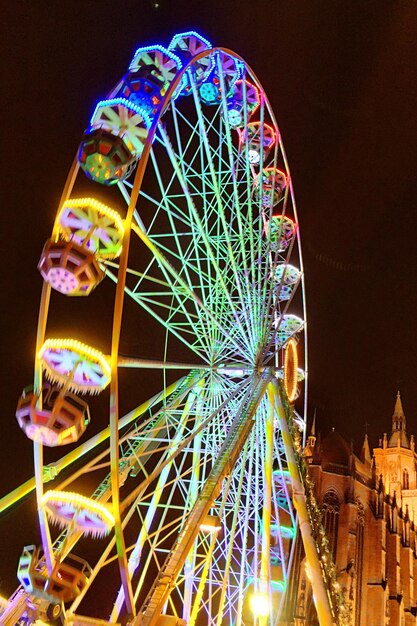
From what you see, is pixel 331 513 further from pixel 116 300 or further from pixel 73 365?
pixel 116 300

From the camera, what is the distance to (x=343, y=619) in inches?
654

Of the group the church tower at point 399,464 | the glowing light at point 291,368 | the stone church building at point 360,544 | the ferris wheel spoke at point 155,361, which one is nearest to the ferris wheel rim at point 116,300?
the ferris wheel spoke at point 155,361

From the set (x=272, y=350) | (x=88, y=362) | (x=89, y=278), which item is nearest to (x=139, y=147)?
(x=89, y=278)

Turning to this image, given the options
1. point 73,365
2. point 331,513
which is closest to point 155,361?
point 73,365

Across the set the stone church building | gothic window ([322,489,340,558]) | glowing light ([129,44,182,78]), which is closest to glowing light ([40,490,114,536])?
glowing light ([129,44,182,78])

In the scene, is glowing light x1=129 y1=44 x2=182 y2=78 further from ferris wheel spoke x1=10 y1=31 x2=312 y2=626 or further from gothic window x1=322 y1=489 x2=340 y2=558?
gothic window x1=322 y1=489 x2=340 y2=558

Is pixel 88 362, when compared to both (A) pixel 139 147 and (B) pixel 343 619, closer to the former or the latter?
(A) pixel 139 147

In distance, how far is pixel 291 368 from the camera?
971 inches

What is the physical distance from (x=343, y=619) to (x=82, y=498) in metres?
8.76

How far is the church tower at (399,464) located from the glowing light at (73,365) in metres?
81.3

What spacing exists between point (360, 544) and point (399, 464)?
38.4 meters

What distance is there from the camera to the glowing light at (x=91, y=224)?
14438 millimetres

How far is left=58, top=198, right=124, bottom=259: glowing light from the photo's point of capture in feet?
47.4

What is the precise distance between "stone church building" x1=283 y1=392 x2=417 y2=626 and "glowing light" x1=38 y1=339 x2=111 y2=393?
3631 cm
